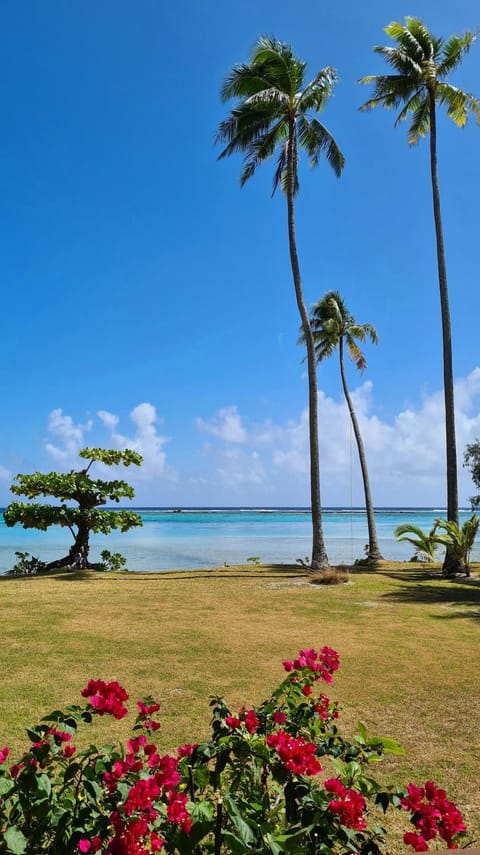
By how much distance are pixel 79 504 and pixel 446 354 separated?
11.7m

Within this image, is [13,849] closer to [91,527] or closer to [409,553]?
[91,527]

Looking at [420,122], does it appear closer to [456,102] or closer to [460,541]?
[456,102]

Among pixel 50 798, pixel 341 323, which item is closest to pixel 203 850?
pixel 50 798

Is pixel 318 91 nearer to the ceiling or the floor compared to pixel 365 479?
nearer to the ceiling

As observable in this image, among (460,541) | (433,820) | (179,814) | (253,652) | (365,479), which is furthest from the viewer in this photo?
(365,479)

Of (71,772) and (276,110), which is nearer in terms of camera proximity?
(71,772)

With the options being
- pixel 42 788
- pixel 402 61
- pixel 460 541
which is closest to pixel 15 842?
pixel 42 788

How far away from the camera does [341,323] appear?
2527 cm

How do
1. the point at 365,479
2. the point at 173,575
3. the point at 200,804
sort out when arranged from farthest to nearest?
the point at 365,479
the point at 173,575
the point at 200,804

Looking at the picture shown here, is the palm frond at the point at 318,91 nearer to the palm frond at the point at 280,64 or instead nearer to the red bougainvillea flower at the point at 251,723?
the palm frond at the point at 280,64

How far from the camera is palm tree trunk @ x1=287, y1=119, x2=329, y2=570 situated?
49.5 ft

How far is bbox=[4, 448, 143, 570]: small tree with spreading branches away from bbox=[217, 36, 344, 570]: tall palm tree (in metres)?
5.41

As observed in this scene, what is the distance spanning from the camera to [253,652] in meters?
6.67

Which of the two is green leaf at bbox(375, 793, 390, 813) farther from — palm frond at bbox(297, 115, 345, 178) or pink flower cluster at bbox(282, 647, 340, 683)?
palm frond at bbox(297, 115, 345, 178)
